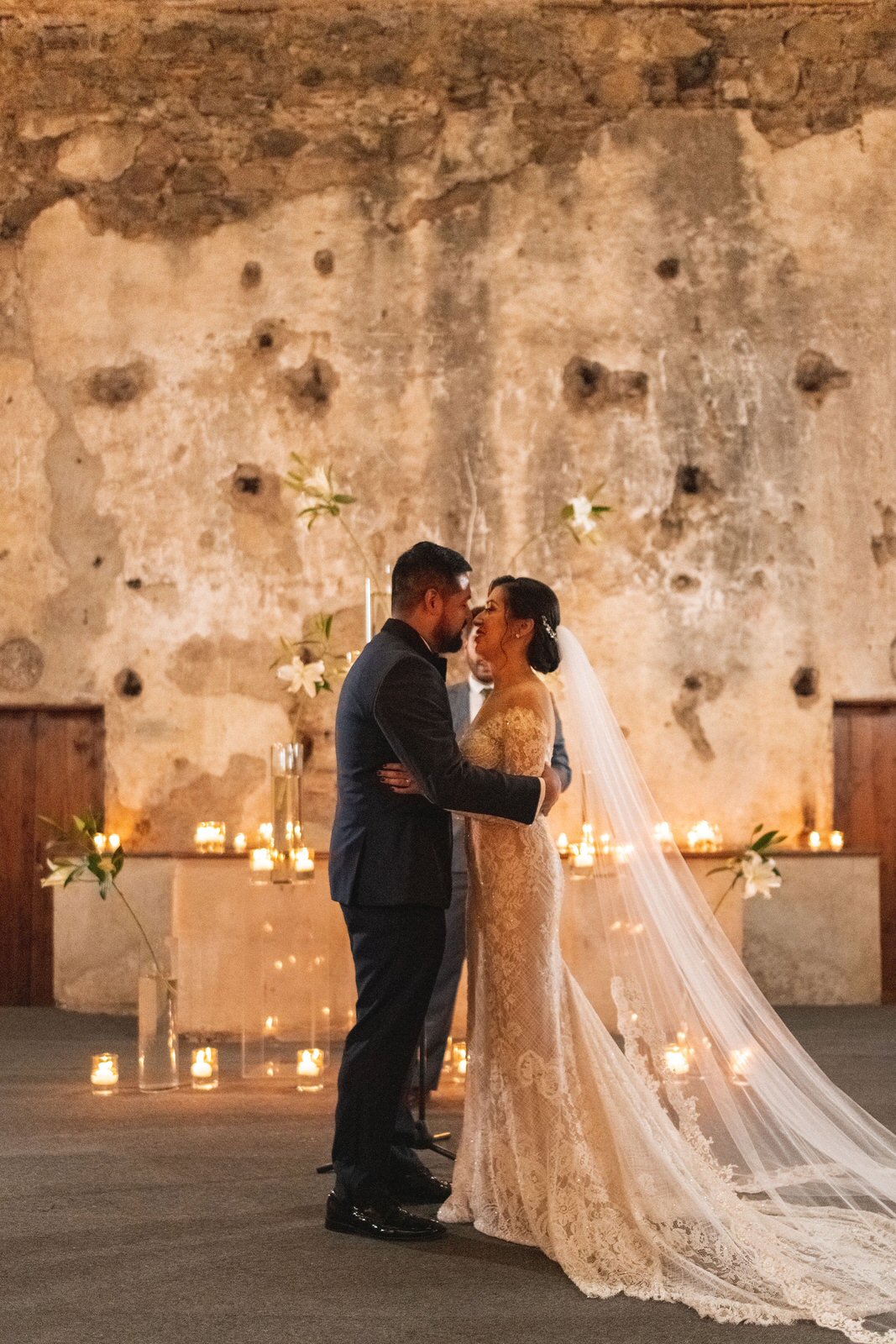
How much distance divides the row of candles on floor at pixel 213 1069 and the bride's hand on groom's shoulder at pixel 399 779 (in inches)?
76.8

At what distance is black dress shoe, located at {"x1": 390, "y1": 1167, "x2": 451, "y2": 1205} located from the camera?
3475mm

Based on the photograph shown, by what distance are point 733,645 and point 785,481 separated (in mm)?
901

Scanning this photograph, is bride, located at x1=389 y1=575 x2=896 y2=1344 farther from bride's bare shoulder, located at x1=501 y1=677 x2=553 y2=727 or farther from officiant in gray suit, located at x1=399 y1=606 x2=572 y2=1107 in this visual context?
officiant in gray suit, located at x1=399 y1=606 x2=572 y2=1107

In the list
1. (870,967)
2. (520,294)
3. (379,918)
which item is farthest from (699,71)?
(379,918)

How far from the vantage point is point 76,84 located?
24.3 ft

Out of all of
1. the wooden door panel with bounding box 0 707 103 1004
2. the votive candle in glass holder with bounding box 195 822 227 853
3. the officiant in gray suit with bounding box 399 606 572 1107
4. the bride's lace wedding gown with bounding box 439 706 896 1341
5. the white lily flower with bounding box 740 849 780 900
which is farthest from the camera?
the wooden door panel with bounding box 0 707 103 1004

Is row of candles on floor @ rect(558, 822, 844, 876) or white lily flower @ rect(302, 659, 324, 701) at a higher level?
white lily flower @ rect(302, 659, 324, 701)

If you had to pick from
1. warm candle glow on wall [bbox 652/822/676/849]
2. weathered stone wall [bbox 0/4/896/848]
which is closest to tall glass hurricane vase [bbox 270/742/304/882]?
warm candle glow on wall [bbox 652/822/676/849]

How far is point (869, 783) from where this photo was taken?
7391 mm

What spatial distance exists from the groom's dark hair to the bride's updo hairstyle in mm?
159

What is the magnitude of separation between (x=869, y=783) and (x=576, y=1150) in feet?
15.5

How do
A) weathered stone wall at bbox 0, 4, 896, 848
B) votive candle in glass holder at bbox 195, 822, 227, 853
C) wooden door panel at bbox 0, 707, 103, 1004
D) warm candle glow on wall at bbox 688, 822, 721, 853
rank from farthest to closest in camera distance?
wooden door panel at bbox 0, 707, 103, 1004 → weathered stone wall at bbox 0, 4, 896, 848 → warm candle glow on wall at bbox 688, 822, 721, 853 → votive candle in glass holder at bbox 195, 822, 227, 853

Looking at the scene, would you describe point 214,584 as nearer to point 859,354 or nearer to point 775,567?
point 775,567

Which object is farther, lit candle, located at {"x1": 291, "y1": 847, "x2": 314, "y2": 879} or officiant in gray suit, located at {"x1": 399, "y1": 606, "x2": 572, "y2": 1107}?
lit candle, located at {"x1": 291, "y1": 847, "x2": 314, "y2": 879}
